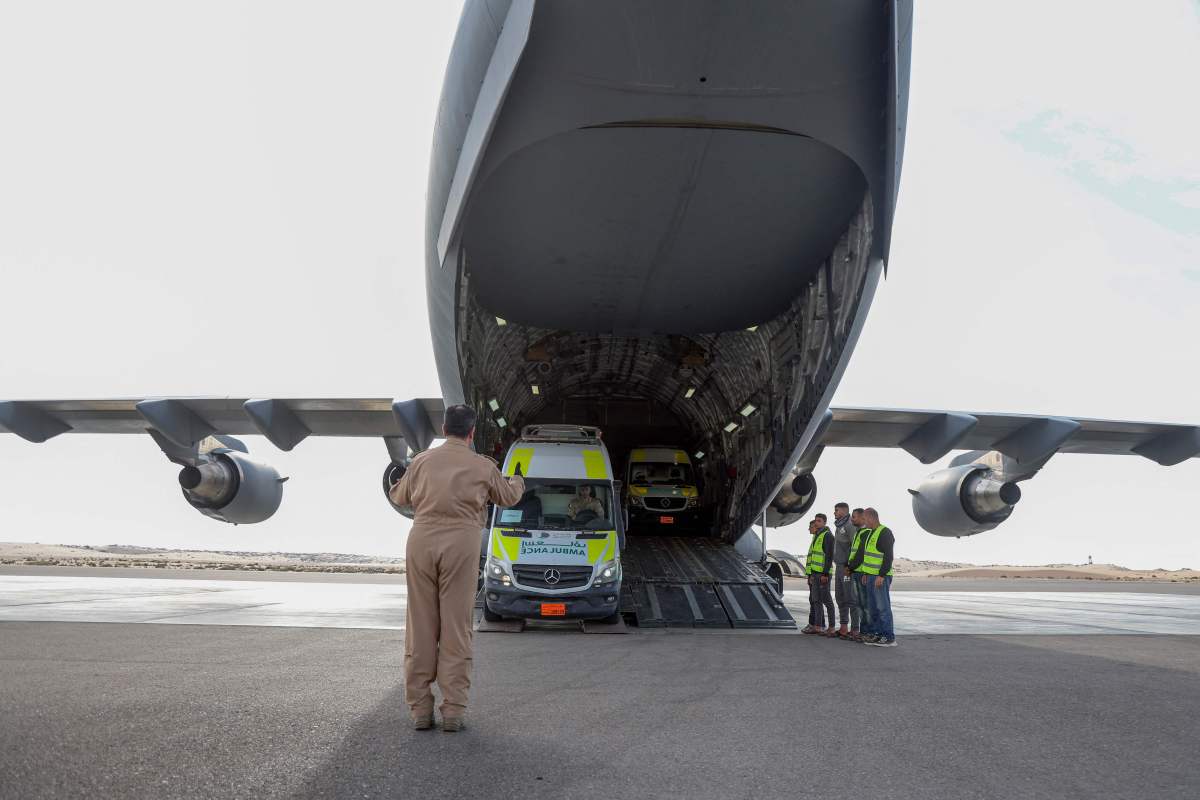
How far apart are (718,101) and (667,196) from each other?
6.88 feet

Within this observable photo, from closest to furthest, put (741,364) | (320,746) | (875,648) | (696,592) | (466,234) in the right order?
A: (320,746), (875,648), (466,234), (696,592), (741,364)

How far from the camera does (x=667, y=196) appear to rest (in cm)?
1028

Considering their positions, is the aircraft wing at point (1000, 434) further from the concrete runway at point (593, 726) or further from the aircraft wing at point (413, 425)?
the concrete runway at point (593, 726)

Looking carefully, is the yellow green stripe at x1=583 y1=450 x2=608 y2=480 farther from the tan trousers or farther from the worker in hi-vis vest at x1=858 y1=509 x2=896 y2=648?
the tan trousers

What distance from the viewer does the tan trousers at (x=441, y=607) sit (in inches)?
188

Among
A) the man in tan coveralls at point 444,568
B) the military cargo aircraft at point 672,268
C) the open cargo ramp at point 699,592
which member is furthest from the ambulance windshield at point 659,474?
the man in tan coveralls at point 444,568

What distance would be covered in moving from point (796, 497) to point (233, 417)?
11968mm

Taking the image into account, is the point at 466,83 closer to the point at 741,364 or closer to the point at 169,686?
the point at 169,686

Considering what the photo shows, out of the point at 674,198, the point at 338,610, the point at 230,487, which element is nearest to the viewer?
the point at 674,198

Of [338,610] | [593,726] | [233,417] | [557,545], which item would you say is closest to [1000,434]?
[557,545]

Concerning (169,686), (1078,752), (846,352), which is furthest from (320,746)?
(846,352)

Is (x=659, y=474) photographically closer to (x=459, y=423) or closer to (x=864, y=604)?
(x=864, y=604)

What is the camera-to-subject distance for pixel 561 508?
43.0 ft

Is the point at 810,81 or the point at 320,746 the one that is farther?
the point at 810,81
